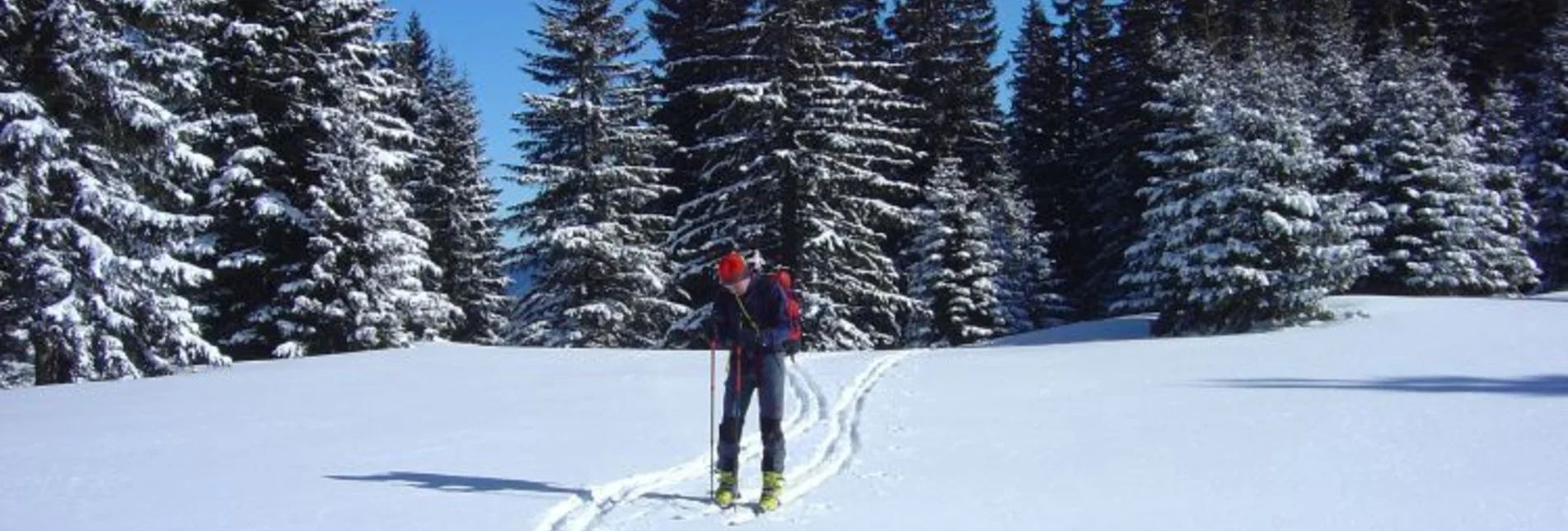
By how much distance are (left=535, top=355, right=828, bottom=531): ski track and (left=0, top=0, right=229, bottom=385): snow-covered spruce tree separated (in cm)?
1146

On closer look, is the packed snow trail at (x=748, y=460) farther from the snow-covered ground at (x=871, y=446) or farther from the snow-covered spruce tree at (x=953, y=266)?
the snow-covered spruce tree at (x=953, y=266)

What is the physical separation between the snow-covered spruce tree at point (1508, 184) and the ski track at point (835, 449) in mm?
24300

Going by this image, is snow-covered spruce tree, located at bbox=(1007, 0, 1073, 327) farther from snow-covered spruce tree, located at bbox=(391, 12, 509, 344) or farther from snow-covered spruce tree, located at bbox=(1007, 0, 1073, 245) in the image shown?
snow-covered spruce tree, located at bbox=(391, 12, 509, 344)

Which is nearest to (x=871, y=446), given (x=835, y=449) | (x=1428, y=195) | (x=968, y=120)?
(x=835, y=449)

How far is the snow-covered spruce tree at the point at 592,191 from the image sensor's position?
29156 millimetres

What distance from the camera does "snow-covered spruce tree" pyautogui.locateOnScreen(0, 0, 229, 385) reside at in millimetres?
15477

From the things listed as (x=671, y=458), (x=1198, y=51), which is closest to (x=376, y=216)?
(x=671, y=458)

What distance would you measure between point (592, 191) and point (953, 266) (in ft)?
41.2

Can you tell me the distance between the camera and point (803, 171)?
27.1m

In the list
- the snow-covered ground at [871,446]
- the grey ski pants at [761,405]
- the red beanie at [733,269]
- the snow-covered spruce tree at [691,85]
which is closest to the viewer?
the snow-covered ground at [871,446]

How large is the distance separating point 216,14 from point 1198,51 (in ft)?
Result: 66.1

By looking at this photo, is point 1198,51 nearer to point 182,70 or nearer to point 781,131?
point 781,131

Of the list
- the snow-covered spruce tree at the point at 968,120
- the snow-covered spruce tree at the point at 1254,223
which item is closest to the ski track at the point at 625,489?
the snow-covered spruce tree at the point at 1254,223

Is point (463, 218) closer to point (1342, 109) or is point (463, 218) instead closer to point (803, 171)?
point (803, 171)
